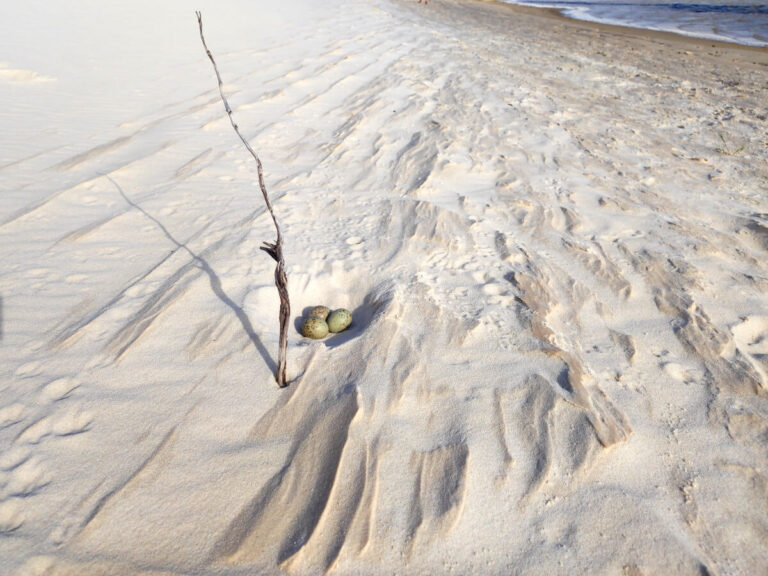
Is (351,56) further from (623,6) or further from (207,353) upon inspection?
(623,6)

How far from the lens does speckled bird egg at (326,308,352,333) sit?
2578mm

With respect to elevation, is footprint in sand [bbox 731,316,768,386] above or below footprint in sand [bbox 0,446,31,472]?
below

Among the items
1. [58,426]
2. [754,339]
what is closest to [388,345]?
[58,426]

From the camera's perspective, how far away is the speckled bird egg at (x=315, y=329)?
251 centimetres

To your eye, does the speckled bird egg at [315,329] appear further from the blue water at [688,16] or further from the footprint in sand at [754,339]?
the blue water at [688,16]

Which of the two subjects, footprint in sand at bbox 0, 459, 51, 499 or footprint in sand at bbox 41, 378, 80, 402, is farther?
footprint in sand at bbox 41, 378, 80, 402

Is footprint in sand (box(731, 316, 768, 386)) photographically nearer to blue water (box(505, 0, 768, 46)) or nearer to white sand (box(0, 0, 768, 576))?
white sand (box(0, 0, 768, 576))

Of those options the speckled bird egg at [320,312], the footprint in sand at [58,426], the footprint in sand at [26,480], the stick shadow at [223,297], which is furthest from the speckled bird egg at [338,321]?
the footprint in sand at [26,480]

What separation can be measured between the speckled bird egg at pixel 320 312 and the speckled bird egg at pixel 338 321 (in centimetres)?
4

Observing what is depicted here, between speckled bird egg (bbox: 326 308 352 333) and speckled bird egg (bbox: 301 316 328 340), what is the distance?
5cm

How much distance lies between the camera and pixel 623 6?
20578mm

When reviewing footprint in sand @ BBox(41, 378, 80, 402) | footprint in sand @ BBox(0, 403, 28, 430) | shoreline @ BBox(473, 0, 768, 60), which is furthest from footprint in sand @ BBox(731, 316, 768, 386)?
shoreline @ BBox(473, 0, 768, 60)

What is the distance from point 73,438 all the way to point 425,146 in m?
3.81

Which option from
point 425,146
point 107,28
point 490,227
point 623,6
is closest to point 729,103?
point 425,146
